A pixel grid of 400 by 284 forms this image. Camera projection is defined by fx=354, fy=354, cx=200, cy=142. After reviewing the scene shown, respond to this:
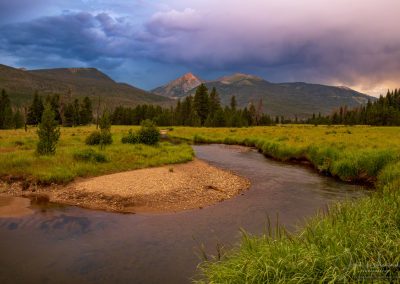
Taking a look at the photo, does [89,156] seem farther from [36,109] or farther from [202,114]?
[202,114]

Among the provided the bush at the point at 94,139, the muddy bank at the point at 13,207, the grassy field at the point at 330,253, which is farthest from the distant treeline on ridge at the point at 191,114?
the grassy field at the point at 330,253

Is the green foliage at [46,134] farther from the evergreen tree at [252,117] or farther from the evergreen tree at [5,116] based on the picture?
the evergreen tree at [252,117]

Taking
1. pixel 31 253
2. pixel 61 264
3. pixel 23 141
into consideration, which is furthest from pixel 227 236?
pixel 23 141

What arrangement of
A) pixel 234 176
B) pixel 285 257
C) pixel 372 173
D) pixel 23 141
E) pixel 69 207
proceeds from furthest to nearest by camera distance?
pixel 23 141, pixel 234 176, pixel 372 173, pixel 69 207, pixel 285 257

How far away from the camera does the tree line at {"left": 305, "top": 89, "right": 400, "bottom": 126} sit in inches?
4350

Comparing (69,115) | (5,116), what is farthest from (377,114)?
(5,116)

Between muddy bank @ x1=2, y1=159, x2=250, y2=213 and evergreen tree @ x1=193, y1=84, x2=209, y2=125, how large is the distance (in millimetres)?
90803

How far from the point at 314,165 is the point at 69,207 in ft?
75.6

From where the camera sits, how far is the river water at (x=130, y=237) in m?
11.3

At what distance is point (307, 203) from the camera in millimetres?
20188

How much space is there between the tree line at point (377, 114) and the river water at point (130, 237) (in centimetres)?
10064

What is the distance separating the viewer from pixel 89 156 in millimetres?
29625

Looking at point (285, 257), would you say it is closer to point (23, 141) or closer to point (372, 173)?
point (372, 173)

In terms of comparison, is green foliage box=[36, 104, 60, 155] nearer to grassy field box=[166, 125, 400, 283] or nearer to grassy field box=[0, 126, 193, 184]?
grassy field box=[0, 126, 193, 184]
